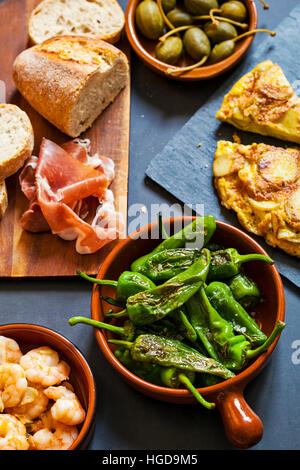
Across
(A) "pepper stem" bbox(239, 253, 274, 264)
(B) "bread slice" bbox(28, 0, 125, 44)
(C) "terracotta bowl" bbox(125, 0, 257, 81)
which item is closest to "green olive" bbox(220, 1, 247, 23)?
(C) "terracotta bowl" bbox(125, 0, 257, 81)

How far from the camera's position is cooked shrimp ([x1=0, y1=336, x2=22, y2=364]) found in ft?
7.45

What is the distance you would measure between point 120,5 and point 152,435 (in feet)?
7.72

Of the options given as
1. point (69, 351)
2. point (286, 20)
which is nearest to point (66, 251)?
point (69, 351)

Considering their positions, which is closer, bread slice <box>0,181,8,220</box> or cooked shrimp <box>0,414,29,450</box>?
cooked shrimp <box>0,414,29,450</box>

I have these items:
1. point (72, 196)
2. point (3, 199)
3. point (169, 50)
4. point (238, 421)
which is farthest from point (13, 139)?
point (238, 421)

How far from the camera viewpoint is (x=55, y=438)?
2154mm

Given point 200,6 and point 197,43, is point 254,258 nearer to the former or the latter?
point 197,43

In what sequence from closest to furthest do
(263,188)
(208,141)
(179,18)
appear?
(263,188) < (208,141) < (179,18)

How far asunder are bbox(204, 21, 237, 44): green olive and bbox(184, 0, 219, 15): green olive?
8 cm

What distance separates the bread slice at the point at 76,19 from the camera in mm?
3074

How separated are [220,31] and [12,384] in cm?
202

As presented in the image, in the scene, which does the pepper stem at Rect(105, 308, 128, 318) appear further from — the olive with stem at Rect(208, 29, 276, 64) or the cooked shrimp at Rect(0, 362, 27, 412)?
the olive with stem at Rect(208, 29, 276, 64)

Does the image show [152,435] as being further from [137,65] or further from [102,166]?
[137,65]

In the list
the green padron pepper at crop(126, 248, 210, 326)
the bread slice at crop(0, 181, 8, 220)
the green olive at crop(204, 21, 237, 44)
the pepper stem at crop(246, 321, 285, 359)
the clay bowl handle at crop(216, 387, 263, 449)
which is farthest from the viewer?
the green olive at crop(204, 21, 237, 44)
